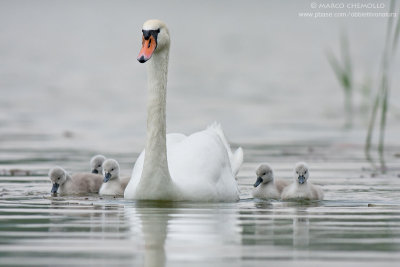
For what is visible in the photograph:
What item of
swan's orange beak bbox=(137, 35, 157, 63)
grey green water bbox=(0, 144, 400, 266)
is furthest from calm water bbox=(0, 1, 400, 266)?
swan's orange beak bbox=(137, 35, 157, 63)

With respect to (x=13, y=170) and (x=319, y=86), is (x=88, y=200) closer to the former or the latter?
(x=13, y=170)

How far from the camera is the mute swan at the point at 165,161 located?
1173 cm

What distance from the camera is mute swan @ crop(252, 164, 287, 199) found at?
1308 centimetres

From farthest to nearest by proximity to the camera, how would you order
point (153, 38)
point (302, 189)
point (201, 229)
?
point (302, 189) < point (153, 38) < point (201, 229)

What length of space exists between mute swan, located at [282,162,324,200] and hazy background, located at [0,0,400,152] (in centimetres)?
445

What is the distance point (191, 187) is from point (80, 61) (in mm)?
29541

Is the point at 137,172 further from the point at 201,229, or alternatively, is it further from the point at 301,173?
the point at 201,229

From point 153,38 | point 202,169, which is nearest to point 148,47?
point 153,38

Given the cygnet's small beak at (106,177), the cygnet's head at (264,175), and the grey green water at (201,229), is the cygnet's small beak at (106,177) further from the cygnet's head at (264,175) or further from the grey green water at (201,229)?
the cygnet's head at (264,175)

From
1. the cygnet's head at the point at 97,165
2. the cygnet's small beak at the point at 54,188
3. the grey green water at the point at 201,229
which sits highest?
the cygnet's head at the point at 97,165

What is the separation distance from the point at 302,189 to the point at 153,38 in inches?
92.9

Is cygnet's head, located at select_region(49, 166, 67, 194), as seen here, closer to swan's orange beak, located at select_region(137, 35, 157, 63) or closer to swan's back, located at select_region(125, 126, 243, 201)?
swan's back, located at select_region(125, 126, 243, 201)

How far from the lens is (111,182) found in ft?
44.0

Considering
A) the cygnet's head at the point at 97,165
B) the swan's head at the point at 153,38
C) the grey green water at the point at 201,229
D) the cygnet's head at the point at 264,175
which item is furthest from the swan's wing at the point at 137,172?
the cygnet's head at the point at 97,165
